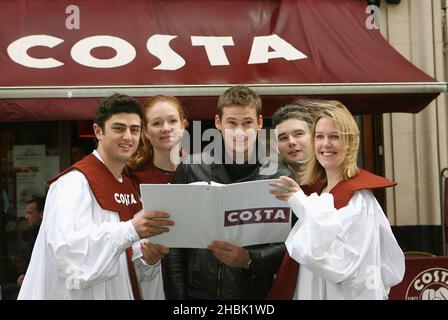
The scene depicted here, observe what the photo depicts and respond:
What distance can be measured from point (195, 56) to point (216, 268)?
11.5 feet

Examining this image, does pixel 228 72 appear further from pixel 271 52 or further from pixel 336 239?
pixel 336 239

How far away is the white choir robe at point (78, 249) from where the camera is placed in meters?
3.27

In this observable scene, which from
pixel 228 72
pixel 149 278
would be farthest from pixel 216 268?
pixel 228 72

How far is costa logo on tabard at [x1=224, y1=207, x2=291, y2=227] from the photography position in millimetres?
3363

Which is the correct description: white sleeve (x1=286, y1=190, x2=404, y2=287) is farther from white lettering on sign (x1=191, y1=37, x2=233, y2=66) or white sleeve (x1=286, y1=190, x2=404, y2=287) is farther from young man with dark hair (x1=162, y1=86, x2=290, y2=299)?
white lettering on sign (x1=191, y1=37, x2=233, y2=66)

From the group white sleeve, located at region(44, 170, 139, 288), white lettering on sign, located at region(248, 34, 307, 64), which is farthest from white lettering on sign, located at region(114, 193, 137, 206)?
white lettering on sign, located at region(248, 34, 307, 64)

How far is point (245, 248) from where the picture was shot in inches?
145

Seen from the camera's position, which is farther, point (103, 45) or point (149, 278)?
point (103, 45)

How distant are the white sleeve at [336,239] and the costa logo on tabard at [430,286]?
9.32 ft

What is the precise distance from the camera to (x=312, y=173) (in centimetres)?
377

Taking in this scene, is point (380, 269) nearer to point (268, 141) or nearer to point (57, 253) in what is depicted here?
point (268, 141)

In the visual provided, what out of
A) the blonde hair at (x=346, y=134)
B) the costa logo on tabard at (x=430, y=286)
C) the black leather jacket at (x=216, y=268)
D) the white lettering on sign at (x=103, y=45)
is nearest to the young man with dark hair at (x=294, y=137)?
the black leather jacket at (x=216, y=268)

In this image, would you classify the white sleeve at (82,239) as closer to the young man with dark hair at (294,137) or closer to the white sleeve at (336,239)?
the white sleeve at (336,239)
